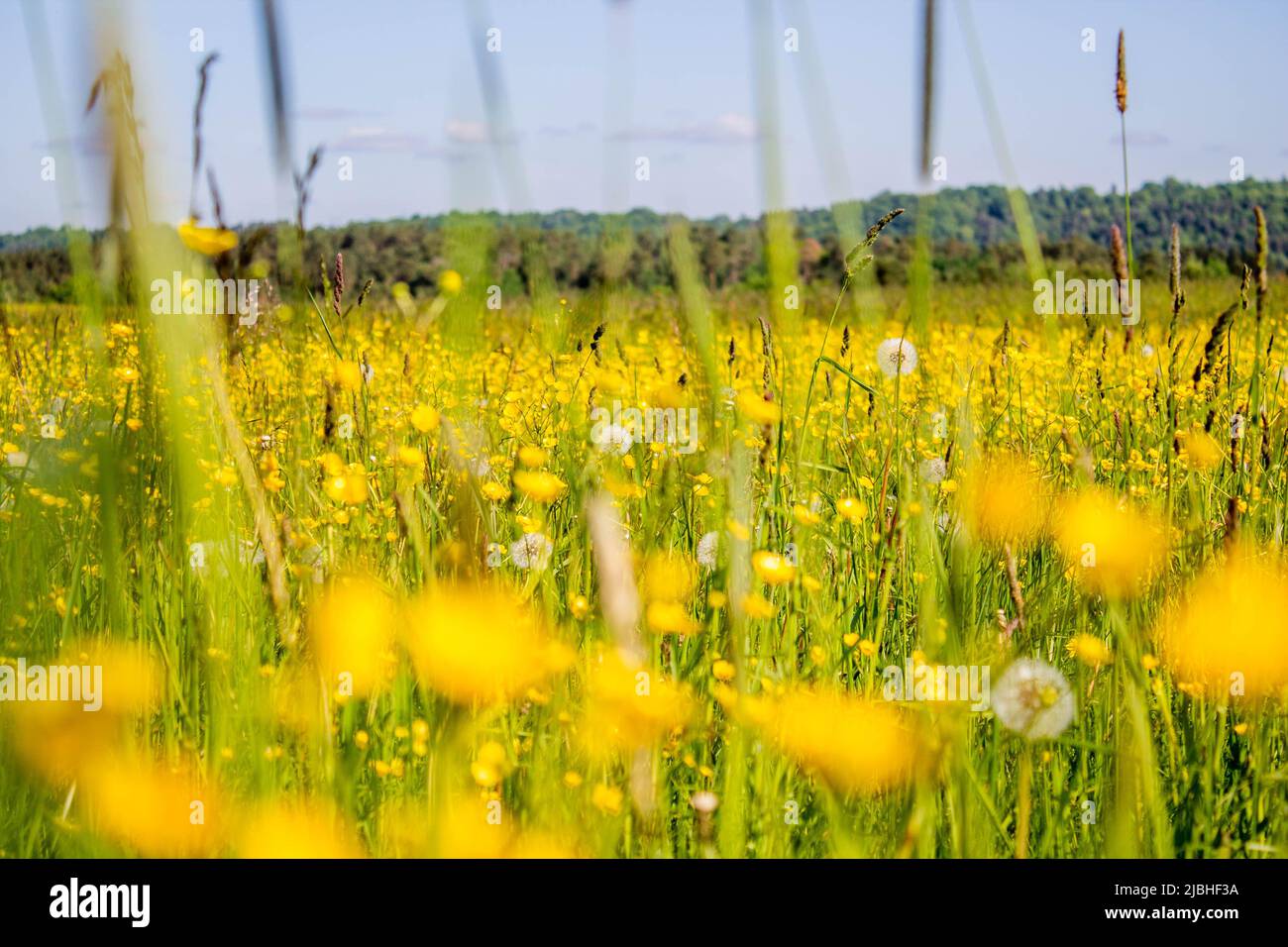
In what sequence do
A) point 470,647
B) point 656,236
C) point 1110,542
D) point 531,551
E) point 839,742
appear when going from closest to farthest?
point 470,647 → point 839,742 → point 1110,542 → point 656,236 → point 531,551

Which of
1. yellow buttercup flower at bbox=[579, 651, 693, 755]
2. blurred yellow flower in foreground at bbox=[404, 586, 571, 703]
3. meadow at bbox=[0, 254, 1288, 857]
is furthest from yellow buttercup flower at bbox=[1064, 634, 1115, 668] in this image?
blurred yellow flower in foreground at bbox=[404, 586, 571, 703]

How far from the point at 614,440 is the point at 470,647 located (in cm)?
113

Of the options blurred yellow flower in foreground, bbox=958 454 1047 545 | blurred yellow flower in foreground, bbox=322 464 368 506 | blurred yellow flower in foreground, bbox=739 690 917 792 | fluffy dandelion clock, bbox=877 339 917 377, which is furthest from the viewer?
fluffy dandelion clock, bbox=877 339 917 377

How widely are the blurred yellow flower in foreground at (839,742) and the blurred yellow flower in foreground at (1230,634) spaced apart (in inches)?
18.7

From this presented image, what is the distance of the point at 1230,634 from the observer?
50.9 inches

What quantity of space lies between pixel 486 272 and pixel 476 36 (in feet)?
0.74

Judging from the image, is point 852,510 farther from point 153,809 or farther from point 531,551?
point 153,809

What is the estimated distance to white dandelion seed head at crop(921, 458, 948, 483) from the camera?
193 cm

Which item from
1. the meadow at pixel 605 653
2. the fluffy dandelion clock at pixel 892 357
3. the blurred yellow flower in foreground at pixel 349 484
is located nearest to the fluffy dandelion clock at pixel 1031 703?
the meadow at pixel 605 653

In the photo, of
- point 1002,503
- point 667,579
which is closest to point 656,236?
point 667,579

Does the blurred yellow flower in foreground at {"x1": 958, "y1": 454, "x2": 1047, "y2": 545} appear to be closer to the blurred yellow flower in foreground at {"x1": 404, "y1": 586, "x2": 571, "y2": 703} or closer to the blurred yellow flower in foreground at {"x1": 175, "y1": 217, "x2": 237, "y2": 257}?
the blurred yellow flower in foreground at {"x1": 404, "y1": 586, "x2": 571, "y2": 703}

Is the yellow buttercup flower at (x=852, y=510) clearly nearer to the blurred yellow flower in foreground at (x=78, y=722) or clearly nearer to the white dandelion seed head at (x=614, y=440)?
the white dandelion seed head at (x=614, y=440)

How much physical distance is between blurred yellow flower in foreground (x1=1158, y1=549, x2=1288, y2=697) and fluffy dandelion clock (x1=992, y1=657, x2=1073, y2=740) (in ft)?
0.74
